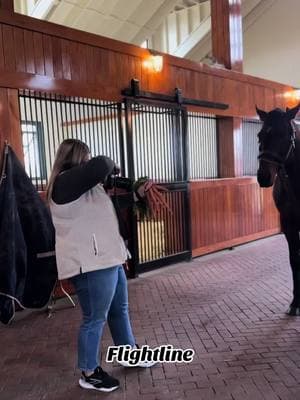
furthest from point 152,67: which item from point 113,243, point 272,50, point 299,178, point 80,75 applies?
point 272,50

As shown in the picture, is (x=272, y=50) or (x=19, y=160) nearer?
(x=19, y=160)

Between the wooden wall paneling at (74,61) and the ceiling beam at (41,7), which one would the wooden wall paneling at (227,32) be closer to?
the wooden wall paneling at (74,61)

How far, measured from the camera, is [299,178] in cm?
304

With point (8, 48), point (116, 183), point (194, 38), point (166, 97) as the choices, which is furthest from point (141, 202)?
point (194, 38)

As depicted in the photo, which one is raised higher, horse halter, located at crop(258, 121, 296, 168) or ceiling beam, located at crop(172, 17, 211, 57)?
ceiling beam, located at crop(172, 17, 211, 57)

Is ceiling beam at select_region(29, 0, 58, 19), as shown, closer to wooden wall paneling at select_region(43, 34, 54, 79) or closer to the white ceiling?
the white ceiling

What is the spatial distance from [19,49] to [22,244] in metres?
1.68

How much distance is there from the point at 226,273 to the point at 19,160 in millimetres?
2581

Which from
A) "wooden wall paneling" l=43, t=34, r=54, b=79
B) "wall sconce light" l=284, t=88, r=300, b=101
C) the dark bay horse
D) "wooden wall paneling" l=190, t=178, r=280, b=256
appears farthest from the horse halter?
"wall sconce light" l=284, t=88, r=300, b=101

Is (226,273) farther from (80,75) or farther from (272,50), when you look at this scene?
(272,50)

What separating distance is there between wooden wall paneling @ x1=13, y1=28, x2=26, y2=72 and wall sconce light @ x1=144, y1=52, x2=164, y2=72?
1585 mm

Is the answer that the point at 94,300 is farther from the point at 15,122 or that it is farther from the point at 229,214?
the point at 229,214

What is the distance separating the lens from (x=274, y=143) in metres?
2.88

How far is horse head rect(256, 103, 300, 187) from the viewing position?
2.88 m
